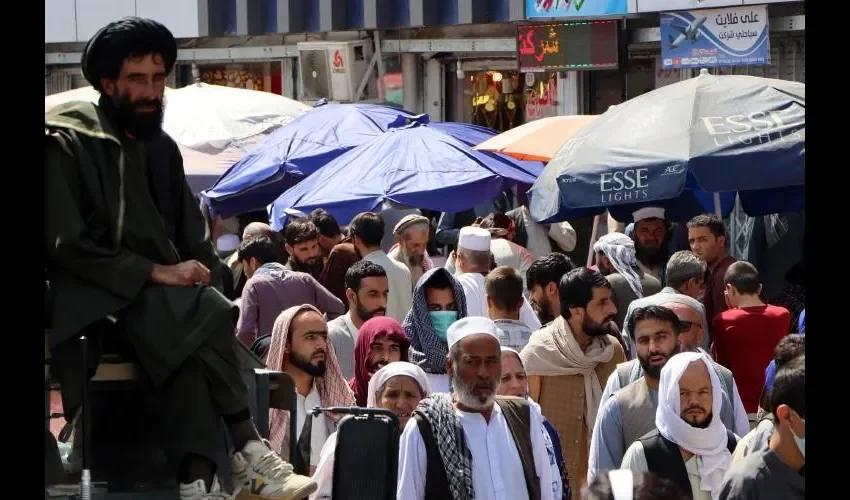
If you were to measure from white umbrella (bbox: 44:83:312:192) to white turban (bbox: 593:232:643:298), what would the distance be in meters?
6.71

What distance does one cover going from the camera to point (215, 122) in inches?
690

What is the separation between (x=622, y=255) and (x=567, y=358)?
2.54 m

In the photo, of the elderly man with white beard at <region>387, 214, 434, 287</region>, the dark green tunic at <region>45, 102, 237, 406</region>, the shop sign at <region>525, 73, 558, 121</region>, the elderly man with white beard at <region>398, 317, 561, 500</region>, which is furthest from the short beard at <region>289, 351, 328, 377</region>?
the shop sign at <region>525, 73, 558, 121</region>

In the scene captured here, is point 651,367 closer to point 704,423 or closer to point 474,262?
point 704,423

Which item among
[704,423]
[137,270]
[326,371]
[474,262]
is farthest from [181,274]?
[474,262]

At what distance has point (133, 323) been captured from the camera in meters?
4.58

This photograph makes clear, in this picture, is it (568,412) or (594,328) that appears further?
(594,328)

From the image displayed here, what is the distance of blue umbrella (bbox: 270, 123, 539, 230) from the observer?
514 inches

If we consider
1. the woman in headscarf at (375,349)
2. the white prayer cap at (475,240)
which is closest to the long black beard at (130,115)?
the woman in headscarf at (375,349)

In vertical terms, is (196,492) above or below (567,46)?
below

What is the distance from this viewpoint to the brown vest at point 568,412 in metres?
7.88

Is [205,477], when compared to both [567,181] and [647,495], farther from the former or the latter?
[567,181]

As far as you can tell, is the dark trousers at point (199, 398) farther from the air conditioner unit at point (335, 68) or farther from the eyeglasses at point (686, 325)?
the air conditioner unit at point (335, 68)
